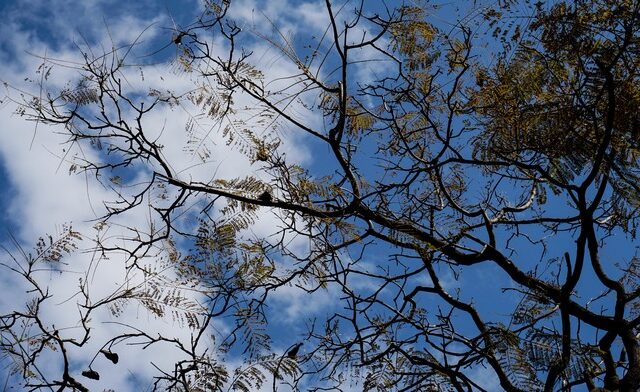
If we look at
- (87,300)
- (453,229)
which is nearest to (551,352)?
(453,229)

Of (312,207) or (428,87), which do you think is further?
(428,87)

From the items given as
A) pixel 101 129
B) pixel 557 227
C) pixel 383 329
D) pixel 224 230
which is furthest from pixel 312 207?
pixel 557 227

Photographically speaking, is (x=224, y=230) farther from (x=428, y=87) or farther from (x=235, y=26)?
(x=428, y=87)

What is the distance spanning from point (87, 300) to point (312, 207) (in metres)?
1.10

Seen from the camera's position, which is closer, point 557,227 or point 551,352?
point 551,352

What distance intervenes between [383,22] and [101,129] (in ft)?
4.68

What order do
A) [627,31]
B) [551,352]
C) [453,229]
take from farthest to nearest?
[453,229] < [627,31] < [551,352]

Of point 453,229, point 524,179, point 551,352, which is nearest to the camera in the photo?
point 551,352

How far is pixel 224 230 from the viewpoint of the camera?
13.0 feet

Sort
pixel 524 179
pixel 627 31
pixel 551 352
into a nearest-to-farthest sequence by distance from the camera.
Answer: pixel 551 352 < pixel 627 31 < pixel 524 179

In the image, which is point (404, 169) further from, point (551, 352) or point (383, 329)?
point (551, 352)

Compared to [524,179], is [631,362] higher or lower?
lower

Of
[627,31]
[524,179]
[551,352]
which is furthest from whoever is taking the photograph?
[524,179]

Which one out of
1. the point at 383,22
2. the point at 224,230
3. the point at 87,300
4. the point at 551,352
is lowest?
the point at 551,352
